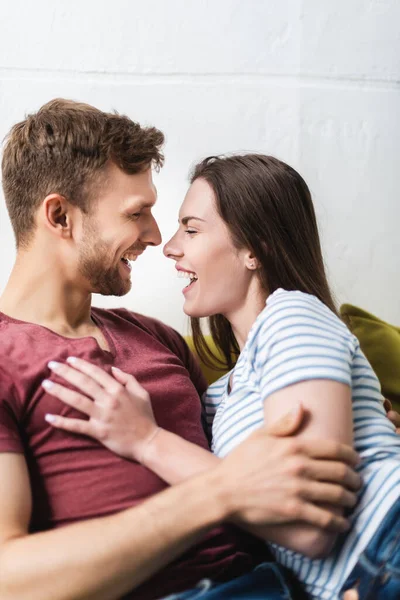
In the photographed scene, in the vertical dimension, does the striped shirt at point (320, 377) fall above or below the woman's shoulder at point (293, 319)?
below

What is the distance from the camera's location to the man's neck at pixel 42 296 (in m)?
1.50

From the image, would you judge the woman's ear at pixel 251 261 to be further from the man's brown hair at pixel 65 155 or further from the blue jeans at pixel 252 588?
the blue jeans at pixel 252 588

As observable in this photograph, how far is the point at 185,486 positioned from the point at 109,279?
563 mm

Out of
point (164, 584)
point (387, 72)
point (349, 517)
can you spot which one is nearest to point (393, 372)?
point (349, 517)

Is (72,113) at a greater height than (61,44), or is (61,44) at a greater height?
(61,44)

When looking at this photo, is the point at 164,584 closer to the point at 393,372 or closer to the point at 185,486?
the point at 185,486

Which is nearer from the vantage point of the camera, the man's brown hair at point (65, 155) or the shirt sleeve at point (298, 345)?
the shirt sleeve at point (298, 345)

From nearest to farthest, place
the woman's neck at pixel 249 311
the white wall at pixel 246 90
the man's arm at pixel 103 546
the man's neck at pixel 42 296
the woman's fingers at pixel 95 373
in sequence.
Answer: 1. the man's arm at pixel 103 546
2. the woman's fingers at pixel 95 373
3. the man's neck at pixel 42 296
4. the woman's neck at pixel 249 311
5. the white wall at pixel 246 90

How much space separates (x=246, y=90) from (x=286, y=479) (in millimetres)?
1553

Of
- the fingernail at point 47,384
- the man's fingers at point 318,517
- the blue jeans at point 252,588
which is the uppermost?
the fingernail at point 47,384

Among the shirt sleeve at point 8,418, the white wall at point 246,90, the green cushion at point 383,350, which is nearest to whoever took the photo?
the shirt sleeve at point 8,418

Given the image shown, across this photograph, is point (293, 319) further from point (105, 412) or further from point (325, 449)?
point (105, 412)

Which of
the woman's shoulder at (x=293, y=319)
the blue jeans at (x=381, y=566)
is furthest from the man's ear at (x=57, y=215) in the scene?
the blue jeans at (x=381, y=566)

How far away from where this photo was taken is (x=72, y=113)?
1.55 meters
